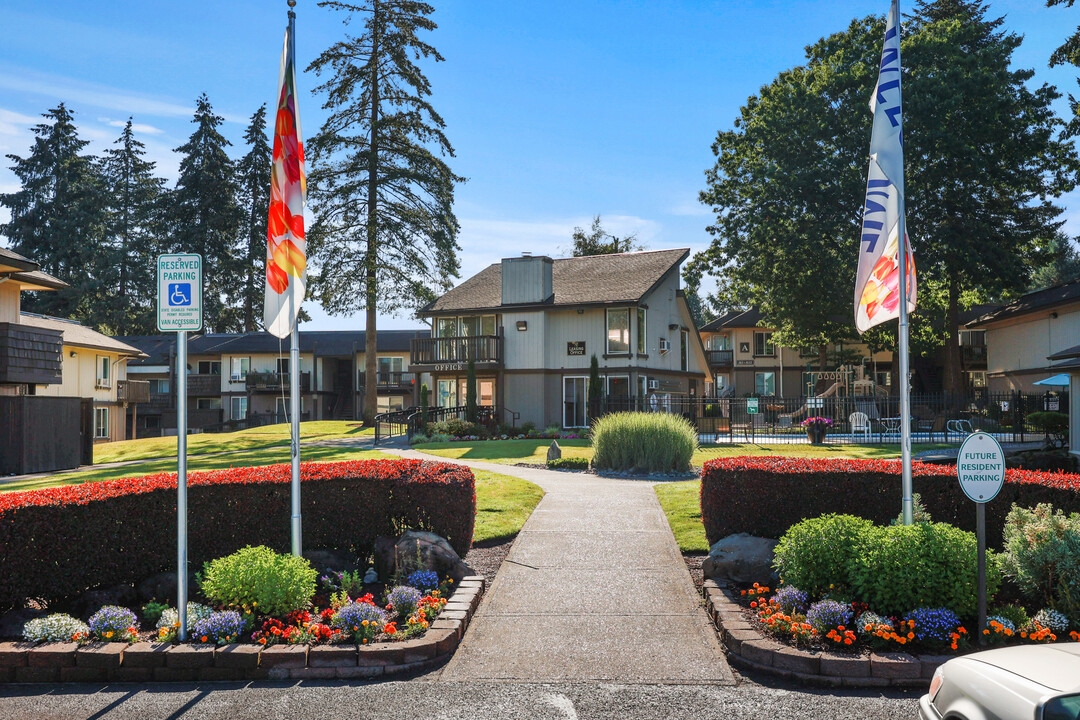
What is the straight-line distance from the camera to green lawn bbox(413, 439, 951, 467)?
21828mm

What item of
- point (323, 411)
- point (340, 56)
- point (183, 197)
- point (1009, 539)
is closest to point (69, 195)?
point (183, 197)

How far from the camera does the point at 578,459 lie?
2045cm

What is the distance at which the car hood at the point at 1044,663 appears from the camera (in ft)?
12.2

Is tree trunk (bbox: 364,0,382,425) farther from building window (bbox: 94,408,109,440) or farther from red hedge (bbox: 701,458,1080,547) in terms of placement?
red hedge (bbox: 701,458,1080,547)

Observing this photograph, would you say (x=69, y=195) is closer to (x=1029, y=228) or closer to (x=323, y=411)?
(x=323, y=411)

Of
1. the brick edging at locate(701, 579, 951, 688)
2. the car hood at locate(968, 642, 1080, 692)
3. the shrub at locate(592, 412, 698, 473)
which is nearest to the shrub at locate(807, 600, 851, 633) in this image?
the brick edging at locate(701, 579, 951, 688)

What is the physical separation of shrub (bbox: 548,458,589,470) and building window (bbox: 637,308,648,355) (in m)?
15.4

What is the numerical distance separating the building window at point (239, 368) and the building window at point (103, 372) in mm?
12311

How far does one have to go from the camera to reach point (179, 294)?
716 centimetres

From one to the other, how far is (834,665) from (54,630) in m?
6.77

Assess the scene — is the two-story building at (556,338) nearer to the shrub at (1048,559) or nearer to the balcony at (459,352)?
the balcony at (459,352)

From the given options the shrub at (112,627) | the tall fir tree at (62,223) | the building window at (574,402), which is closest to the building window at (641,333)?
the building window at (574,402)

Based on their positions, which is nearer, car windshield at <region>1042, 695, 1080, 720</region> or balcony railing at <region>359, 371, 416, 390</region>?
car windshield at <region>1042, 695, 1080, 720</region>

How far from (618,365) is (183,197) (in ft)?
129
